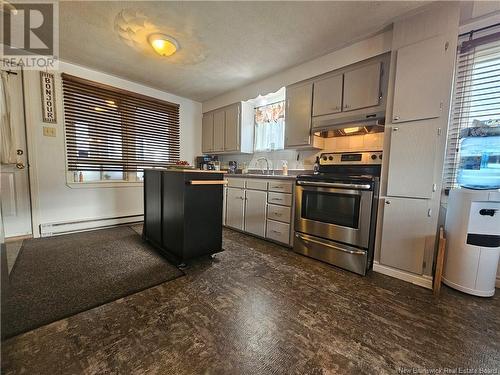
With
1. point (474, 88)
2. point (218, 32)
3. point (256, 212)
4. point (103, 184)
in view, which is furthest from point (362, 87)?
point (103, 184)

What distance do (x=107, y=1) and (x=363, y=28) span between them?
2459 mm

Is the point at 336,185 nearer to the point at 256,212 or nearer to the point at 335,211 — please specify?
the point at 335,211

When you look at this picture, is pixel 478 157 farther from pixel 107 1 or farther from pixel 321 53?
pixel 107 1

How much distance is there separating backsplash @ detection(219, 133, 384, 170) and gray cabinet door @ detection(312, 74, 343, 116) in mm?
439

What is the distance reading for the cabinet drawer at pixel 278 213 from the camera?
2.73m

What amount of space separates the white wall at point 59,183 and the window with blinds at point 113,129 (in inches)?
4.4

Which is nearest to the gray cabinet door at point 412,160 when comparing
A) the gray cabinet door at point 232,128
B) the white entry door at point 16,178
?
the gray cabinet door at point 232,128

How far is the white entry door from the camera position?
8.71 ft

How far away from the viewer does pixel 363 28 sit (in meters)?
2.13

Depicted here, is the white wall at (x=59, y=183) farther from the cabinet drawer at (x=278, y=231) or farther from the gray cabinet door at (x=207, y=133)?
the cabinet drawer at (x=278, y=231)

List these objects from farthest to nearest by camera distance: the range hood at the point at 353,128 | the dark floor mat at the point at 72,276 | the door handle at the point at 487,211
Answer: the range hood at the point at 353,128 < the door handle at the point at 487,211 < the dark floor mat at the point at 72,276

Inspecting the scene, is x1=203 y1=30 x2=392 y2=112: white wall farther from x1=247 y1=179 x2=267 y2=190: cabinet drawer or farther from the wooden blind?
x1=247 y1=179 x2=267 y2=190: cabinet drawer

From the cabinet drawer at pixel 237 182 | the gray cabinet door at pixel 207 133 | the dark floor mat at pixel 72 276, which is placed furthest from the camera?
the gray cabinet door at pixel 207 133

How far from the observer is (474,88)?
1.98 metres
